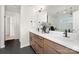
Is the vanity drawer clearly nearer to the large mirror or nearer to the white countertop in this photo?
the white countertop

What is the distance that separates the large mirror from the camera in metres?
1.78

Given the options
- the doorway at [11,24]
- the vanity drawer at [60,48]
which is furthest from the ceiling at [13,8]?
the vanity drawer at [60,48]

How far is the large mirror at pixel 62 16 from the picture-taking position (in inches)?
70.1

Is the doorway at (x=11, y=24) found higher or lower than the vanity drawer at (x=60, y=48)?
higher

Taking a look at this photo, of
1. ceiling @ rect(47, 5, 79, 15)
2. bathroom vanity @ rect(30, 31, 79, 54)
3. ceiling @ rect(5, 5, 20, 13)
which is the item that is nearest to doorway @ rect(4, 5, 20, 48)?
ceiling @ rect(5, 5, 20, 13)

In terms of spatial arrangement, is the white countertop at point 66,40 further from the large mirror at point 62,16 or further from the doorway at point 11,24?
the doorway at point 11,24

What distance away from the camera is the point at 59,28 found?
188cm

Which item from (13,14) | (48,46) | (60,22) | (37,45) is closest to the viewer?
(13,14)

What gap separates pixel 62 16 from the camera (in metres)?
1.88

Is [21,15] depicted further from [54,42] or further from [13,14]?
[54,42]

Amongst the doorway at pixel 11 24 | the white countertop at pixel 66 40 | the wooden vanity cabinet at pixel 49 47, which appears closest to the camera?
the white countertop at pixel 66 40
